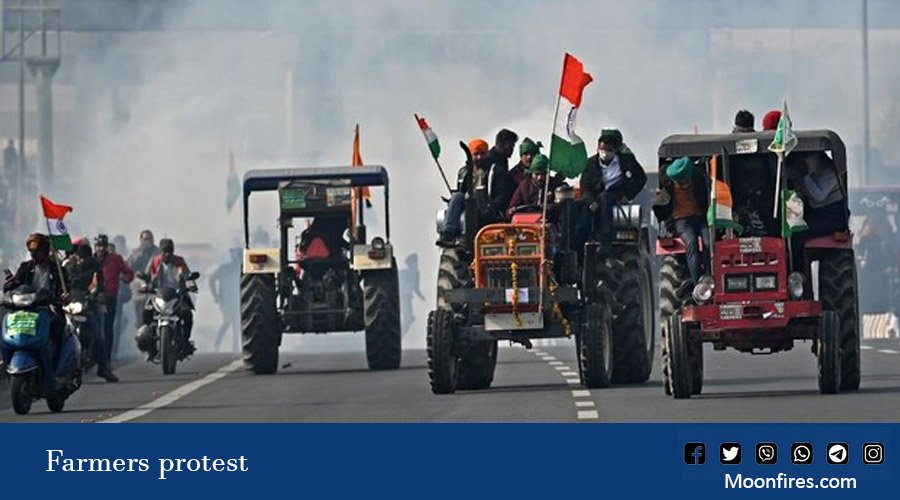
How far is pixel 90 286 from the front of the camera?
110 ft

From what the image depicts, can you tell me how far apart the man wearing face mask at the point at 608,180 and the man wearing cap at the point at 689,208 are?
6.54 feet

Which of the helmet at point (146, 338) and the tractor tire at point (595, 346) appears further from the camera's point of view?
the helmet at point (146, 338)

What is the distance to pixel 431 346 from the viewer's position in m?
26.0

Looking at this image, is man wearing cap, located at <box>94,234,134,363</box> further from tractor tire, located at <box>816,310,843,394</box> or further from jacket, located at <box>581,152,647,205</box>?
tractor tire, located at <box>816,310,843,394</box>

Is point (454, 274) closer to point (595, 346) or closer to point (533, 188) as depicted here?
point (533, 188)

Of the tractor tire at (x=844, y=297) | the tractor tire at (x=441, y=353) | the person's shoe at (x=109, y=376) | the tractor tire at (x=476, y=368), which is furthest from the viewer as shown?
the person's shoe at (x=109, y=376)

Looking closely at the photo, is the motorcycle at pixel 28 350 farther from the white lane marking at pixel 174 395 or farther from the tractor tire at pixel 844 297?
the tractor tire at pixel 844 297

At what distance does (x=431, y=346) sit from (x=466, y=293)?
22.0 inches

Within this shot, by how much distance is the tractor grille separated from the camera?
25953 millimetres

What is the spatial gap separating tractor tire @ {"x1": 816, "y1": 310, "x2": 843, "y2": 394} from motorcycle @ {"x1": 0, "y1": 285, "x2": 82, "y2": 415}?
6.20m

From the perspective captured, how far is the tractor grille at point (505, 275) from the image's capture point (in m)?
26.0

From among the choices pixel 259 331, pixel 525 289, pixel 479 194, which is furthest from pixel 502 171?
pixel 259 331
